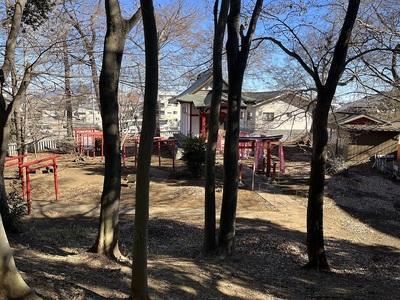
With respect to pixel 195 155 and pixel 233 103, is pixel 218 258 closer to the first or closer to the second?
pixel 233 103

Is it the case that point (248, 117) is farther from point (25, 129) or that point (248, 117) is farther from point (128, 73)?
point (128, 73)

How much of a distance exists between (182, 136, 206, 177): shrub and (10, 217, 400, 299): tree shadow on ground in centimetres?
721

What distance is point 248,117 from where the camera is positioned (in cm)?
3628

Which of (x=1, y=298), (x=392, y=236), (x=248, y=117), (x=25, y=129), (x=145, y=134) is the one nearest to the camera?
(x=1, y=298)

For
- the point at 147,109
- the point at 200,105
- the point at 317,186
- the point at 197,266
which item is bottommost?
the point at 197,266

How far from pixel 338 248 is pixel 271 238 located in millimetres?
1816

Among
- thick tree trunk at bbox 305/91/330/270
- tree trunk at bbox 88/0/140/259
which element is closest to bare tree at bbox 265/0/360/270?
thick tree trunk at bbox 305/91/330/270

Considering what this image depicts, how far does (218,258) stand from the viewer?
Result: 23.9 ft

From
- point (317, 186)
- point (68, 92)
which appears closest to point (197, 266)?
point (317, 186)

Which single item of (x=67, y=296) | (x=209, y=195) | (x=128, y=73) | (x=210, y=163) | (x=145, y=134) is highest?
(x=128, y=73)

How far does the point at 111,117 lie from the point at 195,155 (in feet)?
39.9

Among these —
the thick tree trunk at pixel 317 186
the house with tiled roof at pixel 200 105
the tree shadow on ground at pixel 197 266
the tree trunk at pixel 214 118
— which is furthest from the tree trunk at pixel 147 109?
the house with tiled roof at pixel 200 105

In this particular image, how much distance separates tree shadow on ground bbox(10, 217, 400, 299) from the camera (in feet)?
14.9

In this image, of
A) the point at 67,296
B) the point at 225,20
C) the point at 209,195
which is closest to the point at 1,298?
the point at 67,296
